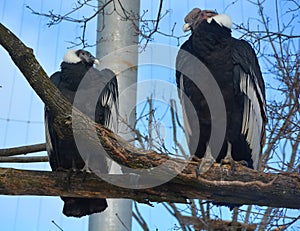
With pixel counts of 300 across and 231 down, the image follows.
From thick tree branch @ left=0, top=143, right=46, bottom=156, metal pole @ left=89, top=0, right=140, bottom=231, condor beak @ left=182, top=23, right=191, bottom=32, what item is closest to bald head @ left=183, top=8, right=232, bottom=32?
condor beak @ left=182, top=23, right=191, bottom=32

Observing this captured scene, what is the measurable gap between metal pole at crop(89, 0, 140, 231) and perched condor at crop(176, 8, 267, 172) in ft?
1.96

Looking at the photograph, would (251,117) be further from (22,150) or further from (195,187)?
(22,150)

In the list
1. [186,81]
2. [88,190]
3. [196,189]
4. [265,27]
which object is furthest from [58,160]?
[265,27]

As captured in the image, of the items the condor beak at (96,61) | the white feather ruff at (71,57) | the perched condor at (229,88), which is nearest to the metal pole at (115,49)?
the condor beak at (96,61)

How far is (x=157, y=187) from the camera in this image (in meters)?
3.36

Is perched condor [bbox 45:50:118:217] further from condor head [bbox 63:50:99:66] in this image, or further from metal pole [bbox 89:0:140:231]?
metal pole [bbox 89:0:140:231]

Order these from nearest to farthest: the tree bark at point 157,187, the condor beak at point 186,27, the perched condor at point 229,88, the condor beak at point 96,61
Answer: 1. the tree bark at point 157,187
2. the perched condor at point 229,88
3. the condor beak at point 186,27
4. the condor beak at point 96,61

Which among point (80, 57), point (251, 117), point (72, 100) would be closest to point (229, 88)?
point (251, 117)

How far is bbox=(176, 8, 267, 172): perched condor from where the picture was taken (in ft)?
13.9

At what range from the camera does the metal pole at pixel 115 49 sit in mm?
4516

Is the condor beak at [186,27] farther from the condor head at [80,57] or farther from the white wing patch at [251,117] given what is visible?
the condor head at [80,57]

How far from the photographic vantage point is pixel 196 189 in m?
3.35

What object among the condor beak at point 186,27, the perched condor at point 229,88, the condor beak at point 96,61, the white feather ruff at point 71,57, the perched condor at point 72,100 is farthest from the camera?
the condor beak at point 96,61

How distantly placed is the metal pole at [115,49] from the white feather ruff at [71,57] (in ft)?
0.74
